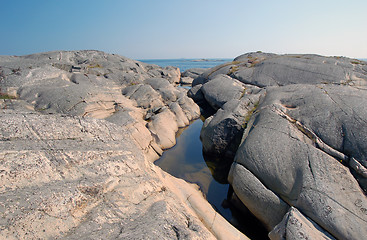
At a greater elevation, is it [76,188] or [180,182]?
[76,188]

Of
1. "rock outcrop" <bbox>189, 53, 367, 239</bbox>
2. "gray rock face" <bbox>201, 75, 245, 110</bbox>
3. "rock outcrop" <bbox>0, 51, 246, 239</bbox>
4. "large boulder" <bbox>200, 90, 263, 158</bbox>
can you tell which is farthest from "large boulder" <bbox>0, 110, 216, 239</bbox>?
"gray rock face" <bbox>201, 75, 245, 110</bbox>

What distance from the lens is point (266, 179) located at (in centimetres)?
590

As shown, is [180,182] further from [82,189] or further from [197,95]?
[197,95]

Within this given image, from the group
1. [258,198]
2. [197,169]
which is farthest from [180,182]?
[258,198]

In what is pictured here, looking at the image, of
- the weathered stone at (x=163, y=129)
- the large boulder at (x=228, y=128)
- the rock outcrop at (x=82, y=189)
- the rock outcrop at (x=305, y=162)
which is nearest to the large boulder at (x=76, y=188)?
the rock outcrop at (x=82, y=189)

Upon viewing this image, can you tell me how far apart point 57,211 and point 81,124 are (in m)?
2.50

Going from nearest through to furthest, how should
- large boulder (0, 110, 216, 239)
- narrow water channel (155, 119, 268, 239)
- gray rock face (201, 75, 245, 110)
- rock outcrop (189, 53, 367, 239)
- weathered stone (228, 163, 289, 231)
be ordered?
large boulder (0, 110, 216, 239), rock outcrop (189, 53, 367, 239), weathered stone (228, 163, 289, 231), narrow water channel (155, 119, 268, 239), gray rock face (201, 75, 245, 110)

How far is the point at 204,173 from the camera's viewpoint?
895 centimetres

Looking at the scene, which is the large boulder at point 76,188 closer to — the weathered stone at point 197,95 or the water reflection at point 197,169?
the water reflection at point 197,169

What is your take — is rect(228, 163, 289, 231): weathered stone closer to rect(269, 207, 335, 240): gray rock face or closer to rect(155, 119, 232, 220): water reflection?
rect(269, 207, 335, 240): gray rock face

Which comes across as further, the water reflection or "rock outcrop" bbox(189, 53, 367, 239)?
the water reflection

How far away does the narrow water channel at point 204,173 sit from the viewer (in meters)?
6.27

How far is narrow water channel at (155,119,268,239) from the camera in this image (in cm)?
627

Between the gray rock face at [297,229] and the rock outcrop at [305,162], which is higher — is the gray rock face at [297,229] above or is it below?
below
